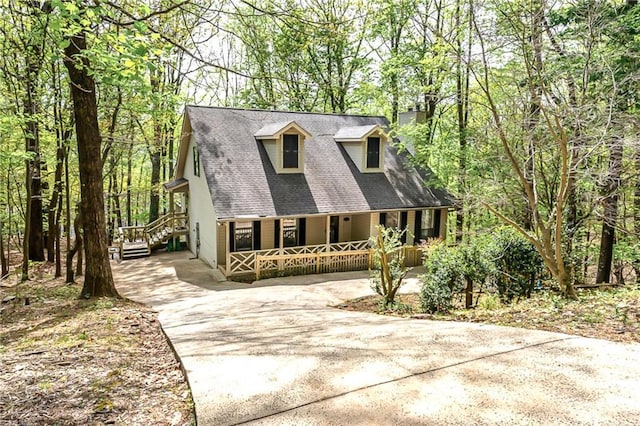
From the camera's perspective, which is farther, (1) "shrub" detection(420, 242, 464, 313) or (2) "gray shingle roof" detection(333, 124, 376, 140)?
(2) "gray shingle roof" detection(333, 124, 376, 140)

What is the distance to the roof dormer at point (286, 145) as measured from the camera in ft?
58.6

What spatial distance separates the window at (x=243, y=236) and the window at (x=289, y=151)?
2.98 metres

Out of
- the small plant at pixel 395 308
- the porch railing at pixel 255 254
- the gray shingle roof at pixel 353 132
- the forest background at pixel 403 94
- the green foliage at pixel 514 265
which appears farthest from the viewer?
the gray shingle roof at pixel 353 132

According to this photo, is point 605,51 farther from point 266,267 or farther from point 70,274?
point 70,274

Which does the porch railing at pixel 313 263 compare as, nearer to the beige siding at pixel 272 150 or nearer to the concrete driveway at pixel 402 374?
the beige siding at pixel 272 150

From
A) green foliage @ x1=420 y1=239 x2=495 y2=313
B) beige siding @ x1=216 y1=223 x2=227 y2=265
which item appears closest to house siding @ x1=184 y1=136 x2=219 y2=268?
beige siding @ x1=216 y1=223 x2=227 y2=265

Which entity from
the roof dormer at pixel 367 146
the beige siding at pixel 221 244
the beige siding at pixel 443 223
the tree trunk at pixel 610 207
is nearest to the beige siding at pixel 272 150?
the beige siding at pixel 221 244

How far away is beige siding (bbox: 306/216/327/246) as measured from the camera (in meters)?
18.6

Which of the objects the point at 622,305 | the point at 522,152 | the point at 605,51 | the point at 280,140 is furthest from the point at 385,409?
the point at 280,140

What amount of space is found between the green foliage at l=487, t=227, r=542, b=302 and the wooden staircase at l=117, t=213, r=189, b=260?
48.1 ft

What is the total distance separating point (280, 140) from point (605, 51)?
11608 mm

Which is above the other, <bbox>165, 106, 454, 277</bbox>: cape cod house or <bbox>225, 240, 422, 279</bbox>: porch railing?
<bbox>165, 106, 454, 277</bbox>: cape cod house

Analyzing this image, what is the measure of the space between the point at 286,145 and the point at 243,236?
14.0 feet

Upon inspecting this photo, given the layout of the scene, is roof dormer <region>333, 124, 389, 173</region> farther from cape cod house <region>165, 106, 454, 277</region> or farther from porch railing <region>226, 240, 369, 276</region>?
porch railing <region>226, 240, 369, 276</region>
